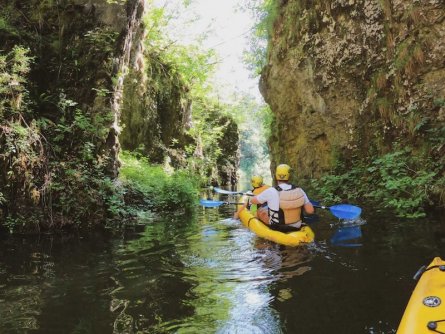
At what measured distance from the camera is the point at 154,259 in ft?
18.8

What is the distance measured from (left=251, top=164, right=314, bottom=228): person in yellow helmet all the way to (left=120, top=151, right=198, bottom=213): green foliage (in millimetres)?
4082

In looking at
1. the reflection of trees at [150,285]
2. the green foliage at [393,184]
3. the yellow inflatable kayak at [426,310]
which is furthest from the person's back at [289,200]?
the yellow inflatable kayak at [426,310]

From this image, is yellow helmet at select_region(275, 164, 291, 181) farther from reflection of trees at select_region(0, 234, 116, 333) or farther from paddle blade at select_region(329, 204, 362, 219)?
reflection of trees at select_region(0, 234, 116, 333)

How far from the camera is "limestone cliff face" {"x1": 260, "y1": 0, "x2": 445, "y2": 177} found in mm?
8773

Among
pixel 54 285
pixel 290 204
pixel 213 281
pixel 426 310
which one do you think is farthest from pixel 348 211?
pixel 54 285

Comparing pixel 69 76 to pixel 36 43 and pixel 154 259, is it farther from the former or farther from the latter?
pixel 154 259

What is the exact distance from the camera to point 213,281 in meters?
4.61

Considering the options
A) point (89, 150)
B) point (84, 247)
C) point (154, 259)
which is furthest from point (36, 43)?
point (154, 259)

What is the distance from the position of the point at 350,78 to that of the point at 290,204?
20.2 ft

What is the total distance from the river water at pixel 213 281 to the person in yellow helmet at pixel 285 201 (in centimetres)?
48

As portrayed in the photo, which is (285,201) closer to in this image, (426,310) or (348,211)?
(348,211)

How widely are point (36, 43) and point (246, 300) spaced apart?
7.31 metres

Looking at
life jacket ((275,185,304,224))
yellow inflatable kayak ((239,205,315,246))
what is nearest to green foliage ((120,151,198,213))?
yellow inflatable kayak ((239,205,315,246))

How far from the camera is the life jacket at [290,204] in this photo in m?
6.36
